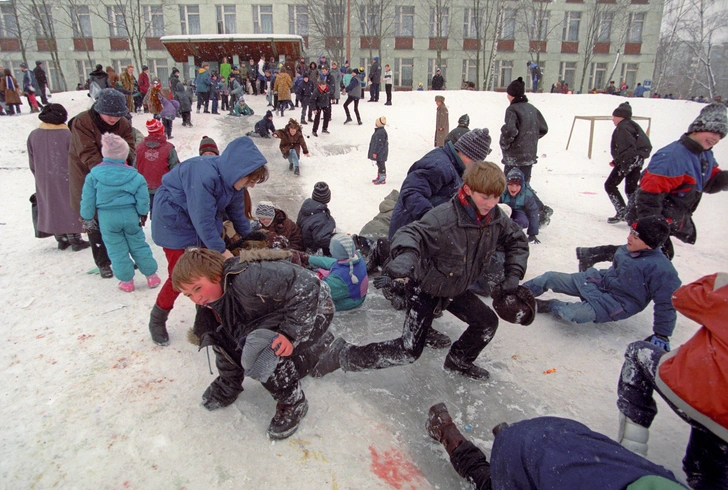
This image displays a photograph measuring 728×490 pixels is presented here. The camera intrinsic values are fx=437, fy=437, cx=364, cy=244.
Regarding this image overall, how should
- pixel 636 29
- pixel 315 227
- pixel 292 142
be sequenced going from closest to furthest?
pixel 315 227
pixel 292 142
pixel 636 29

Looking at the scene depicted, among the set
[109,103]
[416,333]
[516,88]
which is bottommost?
[416,333]

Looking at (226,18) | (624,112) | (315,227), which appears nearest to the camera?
(315,227)

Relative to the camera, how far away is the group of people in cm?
183

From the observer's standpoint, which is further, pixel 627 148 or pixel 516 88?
pixel 627 148

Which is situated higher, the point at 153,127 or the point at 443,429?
the point at 153,127

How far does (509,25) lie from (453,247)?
39.7 metres

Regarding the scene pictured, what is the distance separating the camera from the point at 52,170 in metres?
5.14

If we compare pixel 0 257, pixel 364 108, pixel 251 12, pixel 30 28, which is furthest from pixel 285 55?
pixel 0 257

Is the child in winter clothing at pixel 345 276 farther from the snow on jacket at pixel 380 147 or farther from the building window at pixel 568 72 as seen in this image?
the building window at pixel 568 72

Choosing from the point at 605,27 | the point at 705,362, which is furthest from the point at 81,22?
the point at 705,362

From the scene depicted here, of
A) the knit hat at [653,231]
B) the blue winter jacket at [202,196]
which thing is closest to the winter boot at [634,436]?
the knit hat at [653,231]

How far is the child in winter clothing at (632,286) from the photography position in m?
3.46

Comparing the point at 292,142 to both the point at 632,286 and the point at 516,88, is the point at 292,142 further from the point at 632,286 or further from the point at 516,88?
the point at 632,286

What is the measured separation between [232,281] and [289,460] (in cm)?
108
